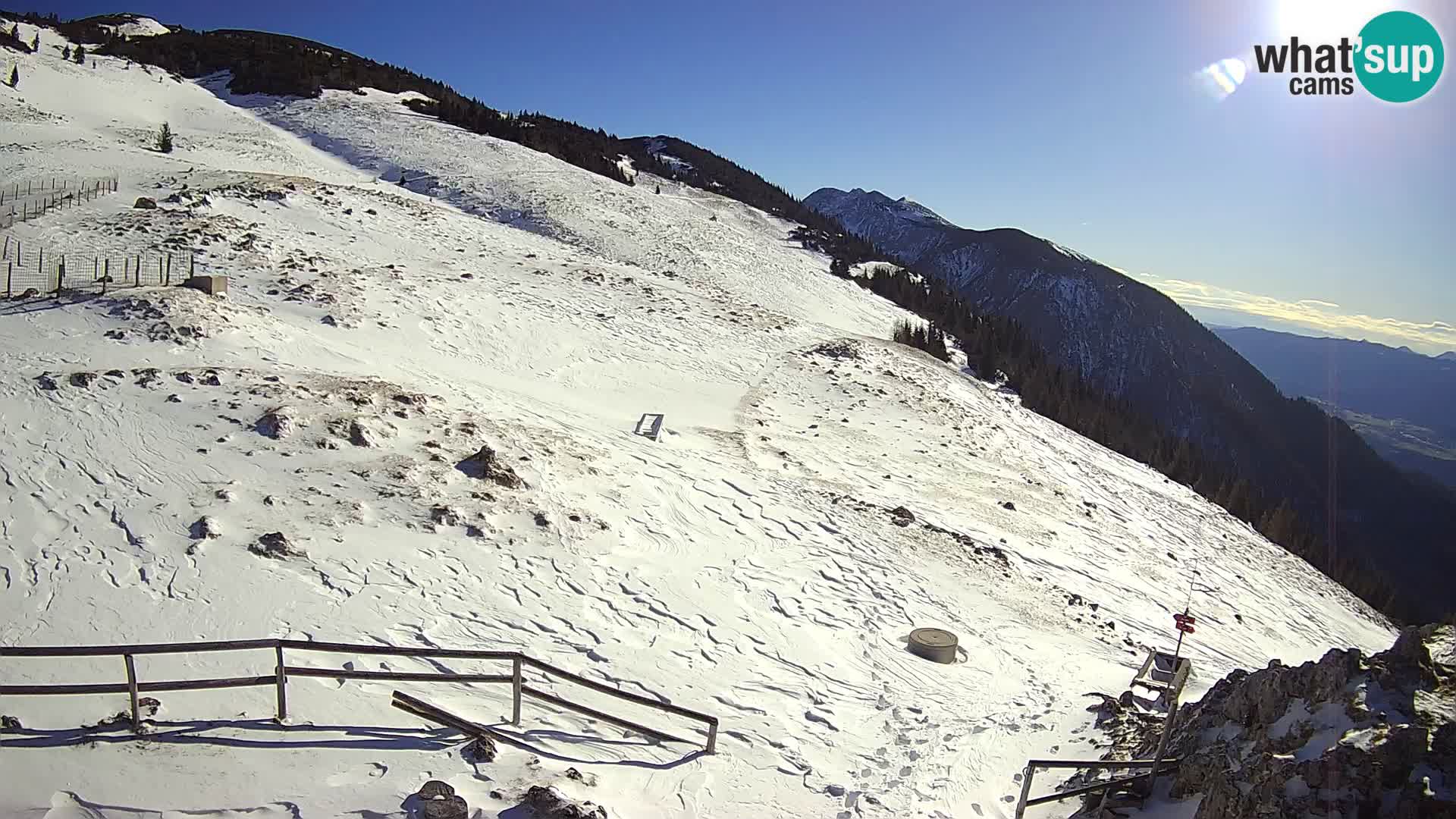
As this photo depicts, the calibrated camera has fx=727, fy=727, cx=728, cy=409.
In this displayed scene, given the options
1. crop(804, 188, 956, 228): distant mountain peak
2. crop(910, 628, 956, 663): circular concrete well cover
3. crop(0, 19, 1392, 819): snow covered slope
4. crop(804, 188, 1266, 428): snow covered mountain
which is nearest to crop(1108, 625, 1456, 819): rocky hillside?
crop(0, 19, 1392, 819): snow covered slope

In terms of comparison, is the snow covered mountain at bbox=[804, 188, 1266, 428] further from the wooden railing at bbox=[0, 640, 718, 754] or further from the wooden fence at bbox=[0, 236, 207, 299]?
the wooden railing at bbox=[0, 640, 718, 754]

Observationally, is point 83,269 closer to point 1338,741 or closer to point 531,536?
point 531,536

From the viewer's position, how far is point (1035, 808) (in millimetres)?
7578

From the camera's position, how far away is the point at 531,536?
11859mm

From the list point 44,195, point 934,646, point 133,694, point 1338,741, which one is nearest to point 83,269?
point 44,195

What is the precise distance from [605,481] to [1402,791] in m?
11.8

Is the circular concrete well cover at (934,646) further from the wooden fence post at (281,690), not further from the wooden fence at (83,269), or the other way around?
the wooden fence at (83,269)

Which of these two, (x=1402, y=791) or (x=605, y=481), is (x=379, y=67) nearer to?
(x=605, y=481)

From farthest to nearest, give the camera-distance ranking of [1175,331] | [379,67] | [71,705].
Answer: [1175,331]
[379,67]
[71,705]

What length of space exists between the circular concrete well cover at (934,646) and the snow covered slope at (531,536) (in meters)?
0.29

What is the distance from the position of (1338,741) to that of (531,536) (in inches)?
397

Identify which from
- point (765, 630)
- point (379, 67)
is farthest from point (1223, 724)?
point (379, 67)

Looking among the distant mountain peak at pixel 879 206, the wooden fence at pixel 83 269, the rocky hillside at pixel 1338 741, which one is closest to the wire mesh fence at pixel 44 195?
the wooden fence at pixel 83 269

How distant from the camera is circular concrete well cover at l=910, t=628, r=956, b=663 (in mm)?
11305
